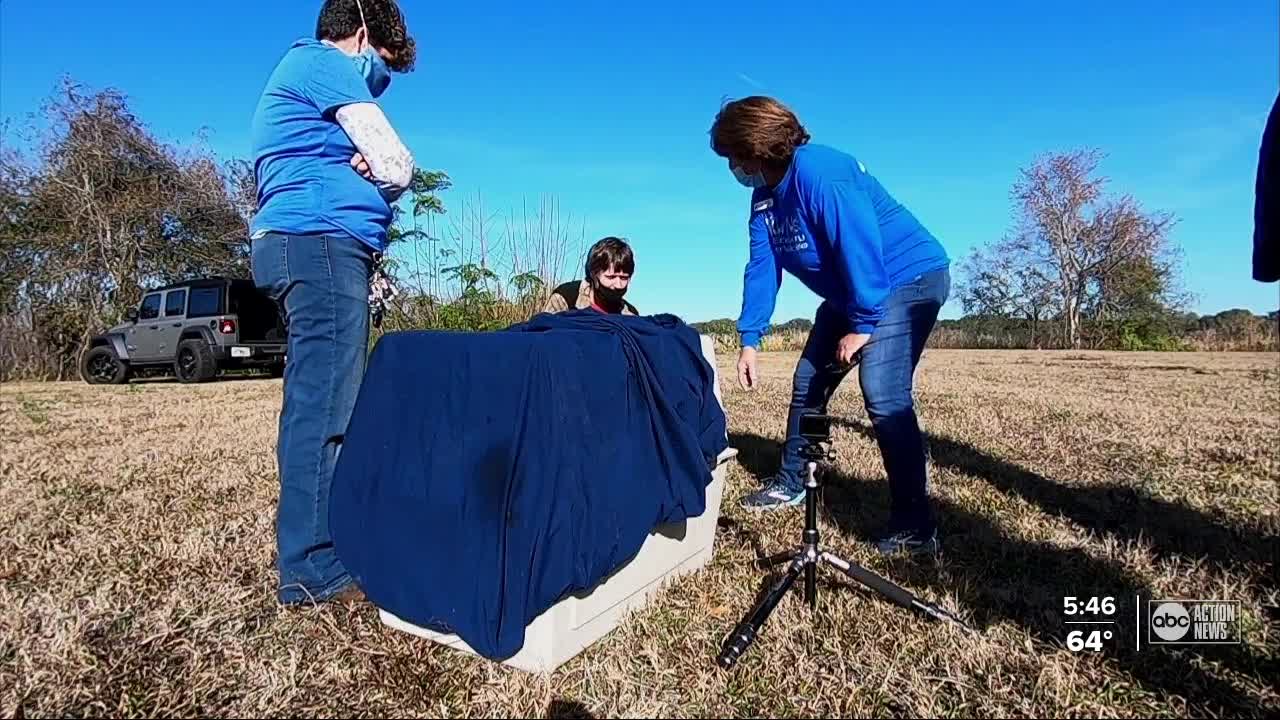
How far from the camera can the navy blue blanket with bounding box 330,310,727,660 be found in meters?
1.81

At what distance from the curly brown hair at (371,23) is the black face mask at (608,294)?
1.76m

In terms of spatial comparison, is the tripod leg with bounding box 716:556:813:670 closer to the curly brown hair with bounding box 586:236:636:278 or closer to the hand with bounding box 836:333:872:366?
the hand with bounding box 836:333:872:366

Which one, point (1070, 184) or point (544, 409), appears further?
point (1070, 184)

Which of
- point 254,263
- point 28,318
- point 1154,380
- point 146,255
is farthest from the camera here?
point 146,255

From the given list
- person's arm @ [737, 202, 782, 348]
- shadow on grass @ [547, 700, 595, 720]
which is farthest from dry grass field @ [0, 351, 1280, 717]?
person's arm @ [737, 202, 782, 348]

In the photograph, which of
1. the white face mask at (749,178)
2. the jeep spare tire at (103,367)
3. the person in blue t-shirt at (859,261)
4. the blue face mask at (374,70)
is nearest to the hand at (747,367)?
the person in blue t-shirt at (859,261)

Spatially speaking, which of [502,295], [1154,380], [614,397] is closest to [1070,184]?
[1154,380]

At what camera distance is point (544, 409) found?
6.13ft

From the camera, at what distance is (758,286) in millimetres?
3221

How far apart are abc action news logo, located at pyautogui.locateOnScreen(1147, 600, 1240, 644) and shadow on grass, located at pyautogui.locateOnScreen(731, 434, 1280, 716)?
0.05m

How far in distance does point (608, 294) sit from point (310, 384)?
195 cm

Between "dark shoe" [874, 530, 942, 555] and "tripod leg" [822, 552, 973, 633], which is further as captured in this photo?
"dark shoe" [874, 530, 942, 555]

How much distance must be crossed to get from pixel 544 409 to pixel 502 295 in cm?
378

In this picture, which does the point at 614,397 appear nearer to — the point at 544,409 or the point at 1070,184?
the point at 544,409
